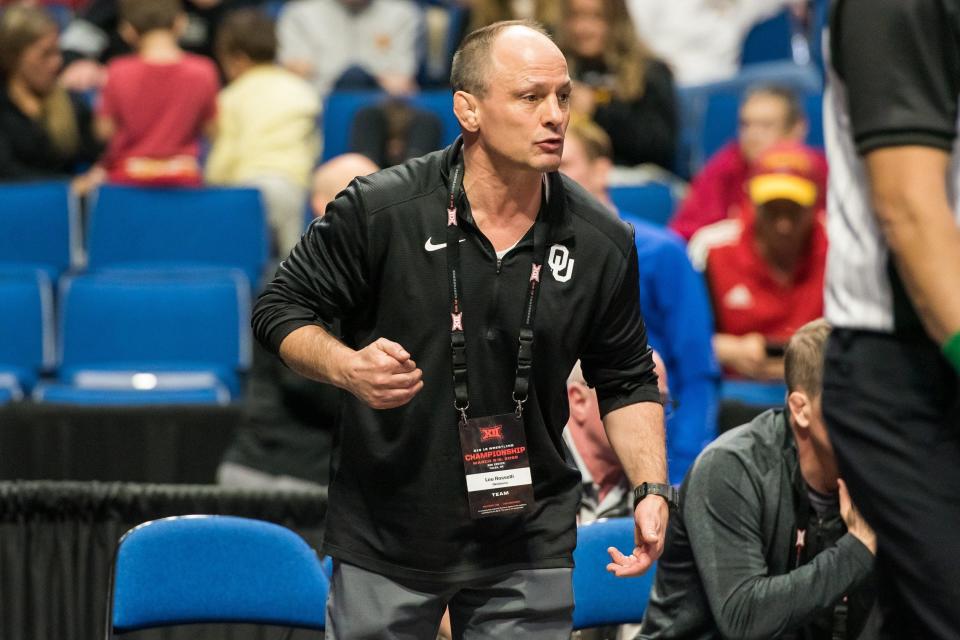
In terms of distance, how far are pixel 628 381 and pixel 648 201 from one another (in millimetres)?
4128

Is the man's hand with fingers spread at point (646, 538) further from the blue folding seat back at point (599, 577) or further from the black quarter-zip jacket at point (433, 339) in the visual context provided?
the blue folding seat back at point (599, 577)

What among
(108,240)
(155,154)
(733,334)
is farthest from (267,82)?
(733,334)

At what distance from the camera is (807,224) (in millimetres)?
5738

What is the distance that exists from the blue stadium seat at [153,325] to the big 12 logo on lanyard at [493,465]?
11.6ft

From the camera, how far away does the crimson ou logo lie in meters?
2.83

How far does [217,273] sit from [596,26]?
214 cm

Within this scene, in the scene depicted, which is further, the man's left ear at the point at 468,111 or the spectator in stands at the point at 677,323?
the spectator in stands at the point at 677,323

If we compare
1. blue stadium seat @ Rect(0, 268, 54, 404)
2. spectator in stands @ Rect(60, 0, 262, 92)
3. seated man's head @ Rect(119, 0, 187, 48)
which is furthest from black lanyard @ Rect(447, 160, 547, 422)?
spectator in stands @ Rect(60, 0, 262, 92)

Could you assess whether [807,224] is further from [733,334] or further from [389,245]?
[389,245]

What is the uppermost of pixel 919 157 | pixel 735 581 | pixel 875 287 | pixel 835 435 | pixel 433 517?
pixel 919 157

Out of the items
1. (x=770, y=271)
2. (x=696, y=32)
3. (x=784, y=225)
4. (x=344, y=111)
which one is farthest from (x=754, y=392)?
(x=696, y=32)

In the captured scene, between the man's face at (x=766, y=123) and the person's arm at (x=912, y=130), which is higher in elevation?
the person's arm at (x=912, y=130)

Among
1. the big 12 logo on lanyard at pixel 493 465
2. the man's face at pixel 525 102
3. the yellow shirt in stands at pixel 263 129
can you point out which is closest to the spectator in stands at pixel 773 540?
the big 12 logo on lanyard at pixel 493 465

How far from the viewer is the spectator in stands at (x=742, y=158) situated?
683 cm
